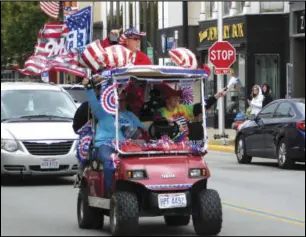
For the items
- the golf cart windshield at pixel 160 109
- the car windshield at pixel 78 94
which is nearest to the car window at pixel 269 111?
the car windshield at pixel 78 94

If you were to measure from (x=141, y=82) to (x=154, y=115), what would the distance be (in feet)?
1.30

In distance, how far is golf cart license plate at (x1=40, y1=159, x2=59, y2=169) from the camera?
16172 mm

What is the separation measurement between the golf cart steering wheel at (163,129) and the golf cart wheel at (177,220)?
1.09 m

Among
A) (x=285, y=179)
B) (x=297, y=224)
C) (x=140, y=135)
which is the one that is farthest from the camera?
(x=285, y=179)

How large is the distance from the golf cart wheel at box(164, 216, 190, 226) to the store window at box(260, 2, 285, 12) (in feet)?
94.9

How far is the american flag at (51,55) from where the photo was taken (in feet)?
105

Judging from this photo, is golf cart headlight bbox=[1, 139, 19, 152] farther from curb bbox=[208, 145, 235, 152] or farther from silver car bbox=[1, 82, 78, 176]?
curb bbox=[208, 145, 235, 152]

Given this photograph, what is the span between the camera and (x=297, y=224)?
11.8m

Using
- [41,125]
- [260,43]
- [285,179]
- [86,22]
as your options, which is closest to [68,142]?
[41,125]

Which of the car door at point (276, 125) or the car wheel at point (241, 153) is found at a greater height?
the car door at point (276, 125)

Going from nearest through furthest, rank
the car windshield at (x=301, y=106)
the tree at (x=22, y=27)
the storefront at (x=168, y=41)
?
1. the car windshield at (x=301, y=106)
2. the storefront at (x=168, y=41)
3. the tree at (x=22, y=27)

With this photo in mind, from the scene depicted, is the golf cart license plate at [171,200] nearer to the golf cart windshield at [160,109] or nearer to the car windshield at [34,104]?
the golf cart windshield at [160,109]

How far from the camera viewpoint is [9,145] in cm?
1612

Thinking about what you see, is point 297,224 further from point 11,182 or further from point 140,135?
point 11,182
